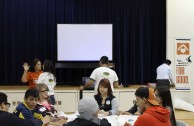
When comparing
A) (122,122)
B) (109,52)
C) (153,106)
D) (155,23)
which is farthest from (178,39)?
(153,106)

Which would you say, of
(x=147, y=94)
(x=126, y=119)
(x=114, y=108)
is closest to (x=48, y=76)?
(x=114, y=108)

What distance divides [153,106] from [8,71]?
18.1 feet

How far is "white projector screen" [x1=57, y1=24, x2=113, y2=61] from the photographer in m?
7.50

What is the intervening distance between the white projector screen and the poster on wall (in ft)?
5.13

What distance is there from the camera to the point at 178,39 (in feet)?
25.3

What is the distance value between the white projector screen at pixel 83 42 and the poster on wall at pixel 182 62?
156 centimetres

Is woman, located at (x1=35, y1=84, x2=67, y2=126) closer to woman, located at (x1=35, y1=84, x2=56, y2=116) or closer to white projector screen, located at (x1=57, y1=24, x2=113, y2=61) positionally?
woman, located at (x1=35, y1=84, x2=56, y2=116)

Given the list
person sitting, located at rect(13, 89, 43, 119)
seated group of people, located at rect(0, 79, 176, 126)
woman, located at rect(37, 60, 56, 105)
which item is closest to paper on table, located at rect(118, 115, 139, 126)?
seated group of people, located at rect(0, 79, 176, 126)

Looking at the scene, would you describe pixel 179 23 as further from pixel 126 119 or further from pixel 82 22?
pixel 126 119

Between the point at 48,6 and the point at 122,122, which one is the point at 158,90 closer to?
the point at 122,122

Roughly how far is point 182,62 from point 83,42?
7.69ft

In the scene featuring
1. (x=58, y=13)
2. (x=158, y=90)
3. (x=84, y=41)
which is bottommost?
(x=158, y=90)

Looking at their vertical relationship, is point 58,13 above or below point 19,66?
above

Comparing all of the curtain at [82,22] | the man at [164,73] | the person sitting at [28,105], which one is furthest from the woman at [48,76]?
the man at [164,73]
